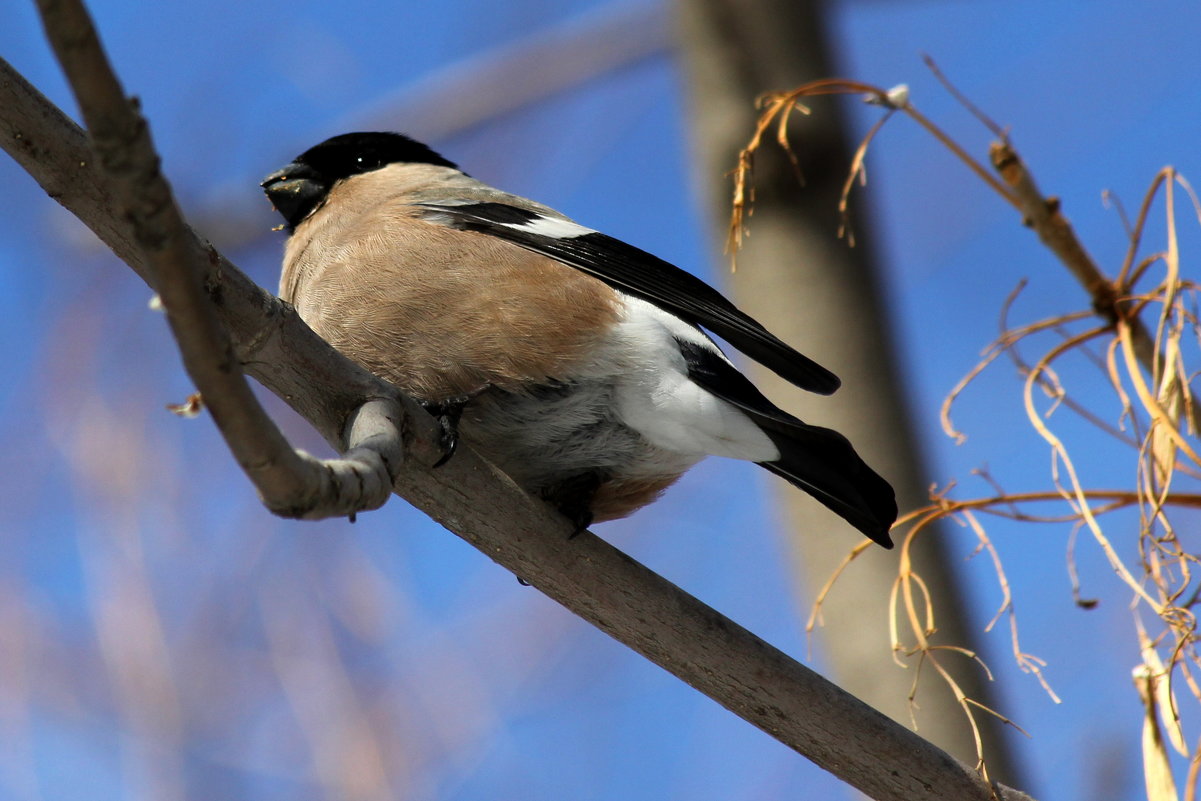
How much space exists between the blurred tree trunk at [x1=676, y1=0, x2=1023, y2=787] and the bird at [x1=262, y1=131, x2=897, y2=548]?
2.92ft

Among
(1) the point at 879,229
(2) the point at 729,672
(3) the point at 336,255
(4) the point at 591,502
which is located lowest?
(2) the point at 729,672

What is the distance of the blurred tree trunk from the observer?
10.7 ft

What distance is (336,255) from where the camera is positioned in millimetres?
2883

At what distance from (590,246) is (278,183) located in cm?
131

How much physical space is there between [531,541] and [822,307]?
1832mm

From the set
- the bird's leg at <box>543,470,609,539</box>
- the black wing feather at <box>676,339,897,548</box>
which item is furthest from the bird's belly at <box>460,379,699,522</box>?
the black wing feather at <box>676,339,897,548</box>

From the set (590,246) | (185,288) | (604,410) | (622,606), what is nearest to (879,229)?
(590,246)

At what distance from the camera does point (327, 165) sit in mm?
3705

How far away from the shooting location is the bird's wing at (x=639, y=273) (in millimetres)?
2518

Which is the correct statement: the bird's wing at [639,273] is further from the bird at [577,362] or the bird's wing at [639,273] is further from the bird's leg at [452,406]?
the bird's leg at [452,406]

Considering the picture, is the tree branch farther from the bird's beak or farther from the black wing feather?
the bird's beak

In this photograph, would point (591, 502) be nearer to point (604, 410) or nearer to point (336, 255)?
point (604, 410)

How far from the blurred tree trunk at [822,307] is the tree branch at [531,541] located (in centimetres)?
124

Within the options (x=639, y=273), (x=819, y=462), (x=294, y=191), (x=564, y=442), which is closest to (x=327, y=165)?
(x=294, y=191)
